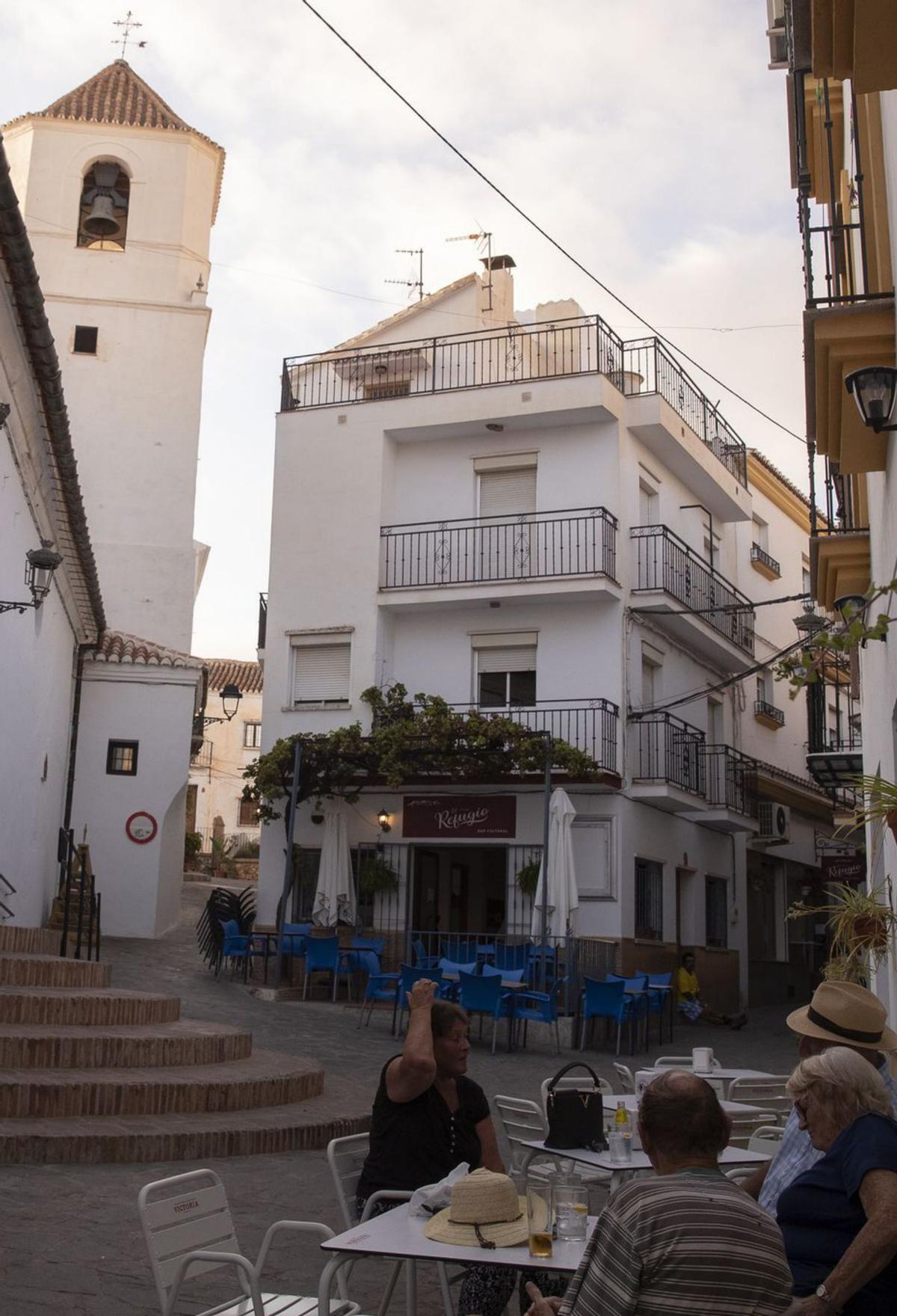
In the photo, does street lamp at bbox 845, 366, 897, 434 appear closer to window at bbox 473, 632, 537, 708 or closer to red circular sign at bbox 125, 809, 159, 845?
window at bbox 473, 632, 537, 708

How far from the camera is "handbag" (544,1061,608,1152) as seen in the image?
5668 mm

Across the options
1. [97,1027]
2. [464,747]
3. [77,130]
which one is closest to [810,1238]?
[97,1027]

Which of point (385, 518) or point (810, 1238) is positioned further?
point (385, 518)

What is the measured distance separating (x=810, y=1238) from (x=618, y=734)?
1833cm

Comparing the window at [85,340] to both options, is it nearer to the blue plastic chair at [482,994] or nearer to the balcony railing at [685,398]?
the balcony railing at [685,398]

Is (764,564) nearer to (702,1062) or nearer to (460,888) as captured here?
(460,888)

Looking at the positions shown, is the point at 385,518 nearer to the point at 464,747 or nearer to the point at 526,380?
the point at 526,380

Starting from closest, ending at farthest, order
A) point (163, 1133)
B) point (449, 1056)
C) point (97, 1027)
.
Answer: point (449, 1056)
point (163, 1133)
point (97, 1027)

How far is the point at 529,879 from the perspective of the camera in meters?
21.0

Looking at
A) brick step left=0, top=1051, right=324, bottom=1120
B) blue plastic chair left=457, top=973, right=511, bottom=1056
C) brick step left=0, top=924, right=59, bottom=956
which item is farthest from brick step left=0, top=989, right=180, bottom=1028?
blue plastic chair left=457, top=973, right=511, bottom=1056

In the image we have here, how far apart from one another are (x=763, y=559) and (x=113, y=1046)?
2297 cm

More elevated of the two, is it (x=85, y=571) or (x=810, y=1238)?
(x=85, y=571)

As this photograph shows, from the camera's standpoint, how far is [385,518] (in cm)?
2412

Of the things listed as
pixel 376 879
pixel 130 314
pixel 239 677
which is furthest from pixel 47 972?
pixel 239 677
